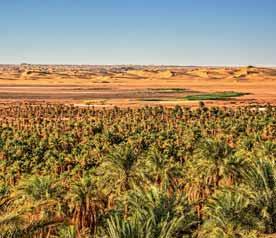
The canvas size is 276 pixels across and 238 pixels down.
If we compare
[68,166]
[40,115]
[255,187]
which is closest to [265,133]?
[68,166]

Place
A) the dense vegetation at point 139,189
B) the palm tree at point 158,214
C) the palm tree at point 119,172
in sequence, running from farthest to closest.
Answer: the palm tree at point 119,172 < the dense vegetation at point 139,189 < the palm tree at point 158,214

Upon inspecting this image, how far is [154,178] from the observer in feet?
93.6

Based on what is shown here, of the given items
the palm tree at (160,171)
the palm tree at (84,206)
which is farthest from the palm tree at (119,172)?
the palm tree at (84,206)

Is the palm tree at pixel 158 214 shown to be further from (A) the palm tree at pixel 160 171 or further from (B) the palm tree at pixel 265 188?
(A) the palm tree at pixel 160 171

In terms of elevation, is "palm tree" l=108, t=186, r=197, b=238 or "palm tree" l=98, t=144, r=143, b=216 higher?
"palm tree" l=108, t=186, r=197, b=238

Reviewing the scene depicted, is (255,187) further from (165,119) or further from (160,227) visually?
(165,119)

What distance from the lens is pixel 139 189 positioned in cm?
1953

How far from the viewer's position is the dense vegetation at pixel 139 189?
16.5m

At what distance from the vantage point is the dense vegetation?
16484mm

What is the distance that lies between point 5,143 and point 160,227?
3736 cm

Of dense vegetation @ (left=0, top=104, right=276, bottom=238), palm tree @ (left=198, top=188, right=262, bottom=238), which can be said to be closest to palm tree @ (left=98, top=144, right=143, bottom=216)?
dense vegetation @ (left=0, top=104, right=276, bottom=238)

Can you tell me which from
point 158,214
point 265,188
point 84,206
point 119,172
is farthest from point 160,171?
point 158,214

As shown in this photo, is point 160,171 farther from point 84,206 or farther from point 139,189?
point 139,189

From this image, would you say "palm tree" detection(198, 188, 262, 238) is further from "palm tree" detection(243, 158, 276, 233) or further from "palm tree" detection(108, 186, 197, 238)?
"palm tree" detection(108, 186, 197, 238)
